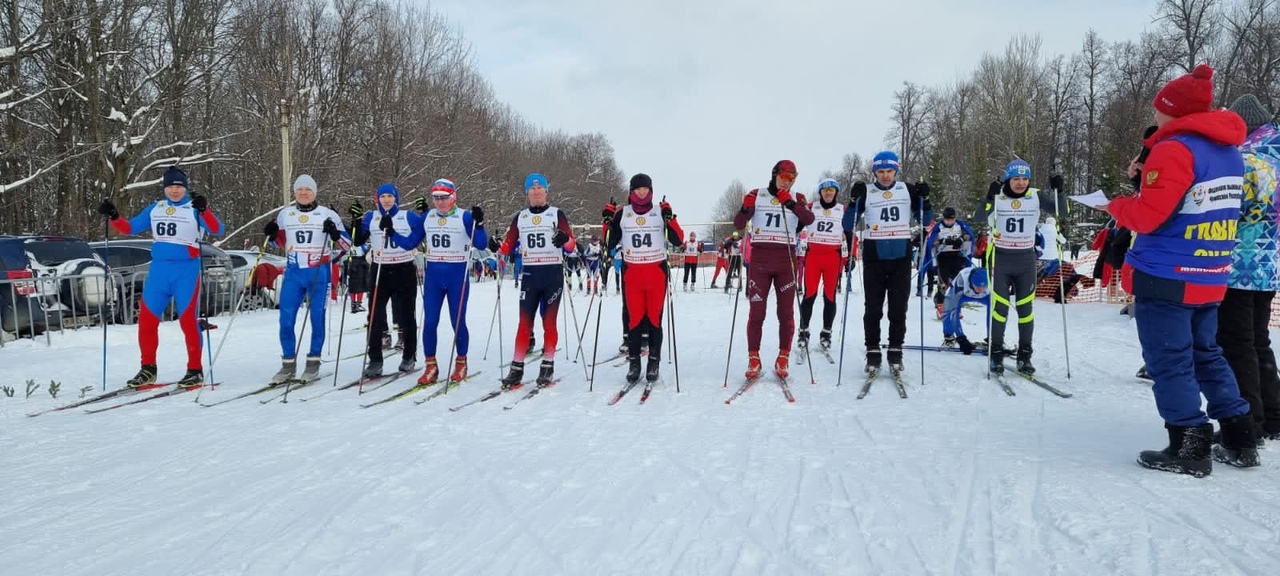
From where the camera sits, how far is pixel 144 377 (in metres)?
6.45

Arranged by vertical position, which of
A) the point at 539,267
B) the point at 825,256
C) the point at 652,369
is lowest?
the point at 652,369

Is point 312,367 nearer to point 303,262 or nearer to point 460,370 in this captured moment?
point 303,262

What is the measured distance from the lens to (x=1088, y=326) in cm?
1031

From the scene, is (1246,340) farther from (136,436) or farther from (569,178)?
(569,178)

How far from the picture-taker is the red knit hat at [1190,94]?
3184mm

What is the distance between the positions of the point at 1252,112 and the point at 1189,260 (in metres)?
1.47

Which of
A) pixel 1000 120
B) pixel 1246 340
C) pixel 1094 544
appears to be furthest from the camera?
pixel 1000 120

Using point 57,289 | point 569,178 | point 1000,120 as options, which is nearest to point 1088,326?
point 57,289

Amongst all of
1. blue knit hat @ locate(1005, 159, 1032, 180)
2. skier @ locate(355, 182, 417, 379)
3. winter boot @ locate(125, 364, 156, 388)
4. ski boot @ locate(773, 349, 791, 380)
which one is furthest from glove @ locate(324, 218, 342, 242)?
blue knit hat @ locate(1005, 159, 1032, 180)

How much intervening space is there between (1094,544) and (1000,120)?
46012mm

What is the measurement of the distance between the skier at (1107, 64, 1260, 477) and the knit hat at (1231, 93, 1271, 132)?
0.93 m

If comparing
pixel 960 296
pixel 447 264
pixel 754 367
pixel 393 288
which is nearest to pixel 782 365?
pixel 754 367

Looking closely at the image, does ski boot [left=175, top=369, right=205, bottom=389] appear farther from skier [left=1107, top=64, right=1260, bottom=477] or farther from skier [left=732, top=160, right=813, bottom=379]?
skier [left=1107, top=64, right=1260, bottom=477]

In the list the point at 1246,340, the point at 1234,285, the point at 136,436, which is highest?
the point at 1234,285
